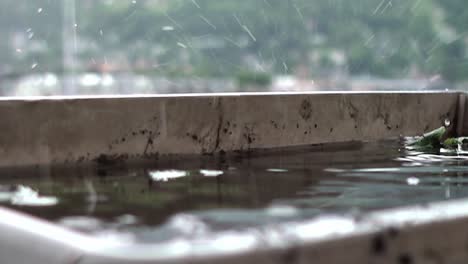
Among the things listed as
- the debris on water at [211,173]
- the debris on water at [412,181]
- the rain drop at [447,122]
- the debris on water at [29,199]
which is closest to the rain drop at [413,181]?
the debris on water at [412,181]

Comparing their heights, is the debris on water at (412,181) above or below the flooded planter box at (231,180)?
below

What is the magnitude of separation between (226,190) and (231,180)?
19cm

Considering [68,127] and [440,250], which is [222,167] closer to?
[68,127]

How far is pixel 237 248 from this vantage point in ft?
2.35

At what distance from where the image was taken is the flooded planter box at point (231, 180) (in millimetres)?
780

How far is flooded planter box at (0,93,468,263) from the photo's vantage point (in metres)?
0.78

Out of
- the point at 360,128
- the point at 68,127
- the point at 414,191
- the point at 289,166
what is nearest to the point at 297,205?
the point at 414,191

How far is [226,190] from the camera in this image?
61.9 inches

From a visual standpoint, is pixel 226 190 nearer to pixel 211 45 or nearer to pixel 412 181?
pixel 412 181

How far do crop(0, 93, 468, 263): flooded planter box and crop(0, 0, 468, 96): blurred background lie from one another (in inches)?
57.4

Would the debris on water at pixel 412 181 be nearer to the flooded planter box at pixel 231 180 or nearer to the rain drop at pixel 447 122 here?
the flooded planter box at pixel 231 180

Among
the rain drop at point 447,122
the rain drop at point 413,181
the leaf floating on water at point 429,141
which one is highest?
the rain drop at point 447,122

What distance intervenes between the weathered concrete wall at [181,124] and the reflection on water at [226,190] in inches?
4.7

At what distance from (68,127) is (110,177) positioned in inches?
14.1
